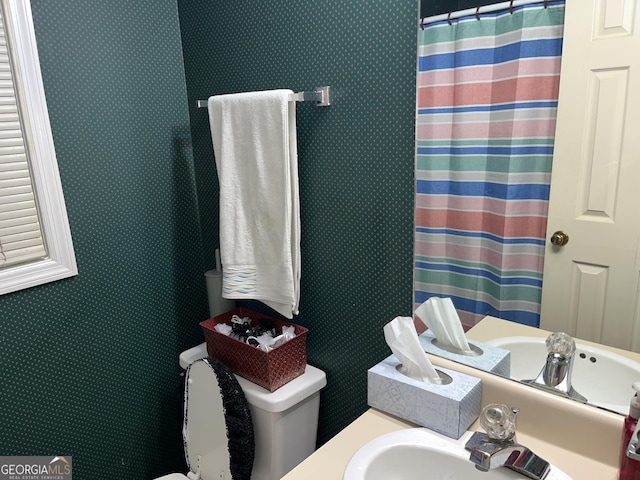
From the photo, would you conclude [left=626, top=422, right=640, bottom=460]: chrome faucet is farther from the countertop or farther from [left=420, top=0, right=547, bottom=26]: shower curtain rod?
[left=420, top=0, right=547, bottom=26]: shower curtain rod

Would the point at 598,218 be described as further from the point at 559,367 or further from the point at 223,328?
the point at 223,328

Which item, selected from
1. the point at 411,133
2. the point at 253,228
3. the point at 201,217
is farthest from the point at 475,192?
the point at 201,217

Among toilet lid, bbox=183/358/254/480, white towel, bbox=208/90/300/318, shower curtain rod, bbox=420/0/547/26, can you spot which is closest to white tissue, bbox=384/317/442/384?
white towel, bbox=208/90/300/318

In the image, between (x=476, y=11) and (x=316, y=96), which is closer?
(x=476, y=11)

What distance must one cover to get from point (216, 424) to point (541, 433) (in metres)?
0.94

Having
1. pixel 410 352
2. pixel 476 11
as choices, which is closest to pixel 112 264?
pixel 410 352

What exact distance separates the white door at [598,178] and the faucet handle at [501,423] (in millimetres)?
234

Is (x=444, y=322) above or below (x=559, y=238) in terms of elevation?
below

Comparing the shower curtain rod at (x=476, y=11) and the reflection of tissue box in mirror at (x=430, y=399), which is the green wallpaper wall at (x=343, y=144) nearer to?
the shower curtain rod at (x=476, y=11)

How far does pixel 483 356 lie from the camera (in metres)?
1.14

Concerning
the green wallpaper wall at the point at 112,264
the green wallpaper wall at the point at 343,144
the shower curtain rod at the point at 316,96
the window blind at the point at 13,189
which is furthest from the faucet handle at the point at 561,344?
the window blind at the point at 13,189

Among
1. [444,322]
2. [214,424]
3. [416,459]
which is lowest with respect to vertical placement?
[214,424]

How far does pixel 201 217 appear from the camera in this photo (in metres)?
1.80

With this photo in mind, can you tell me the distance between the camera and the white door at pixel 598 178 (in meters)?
0.87
